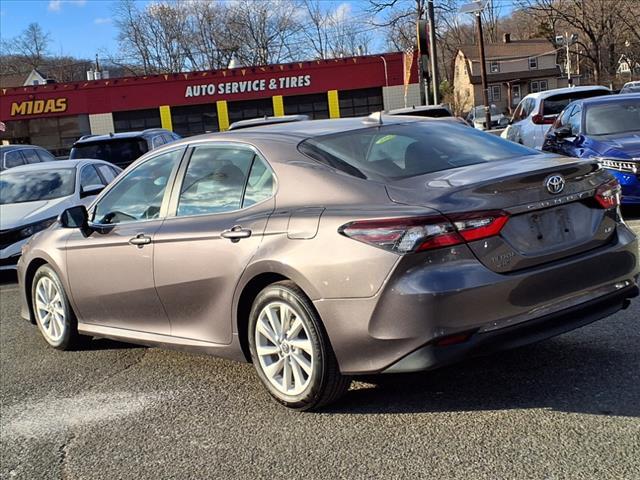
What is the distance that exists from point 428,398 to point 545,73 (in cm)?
7375

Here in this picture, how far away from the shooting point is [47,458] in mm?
3803

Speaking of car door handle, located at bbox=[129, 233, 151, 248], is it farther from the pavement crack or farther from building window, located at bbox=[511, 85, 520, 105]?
building window, located at bbox=[511, 85, 520, 105]

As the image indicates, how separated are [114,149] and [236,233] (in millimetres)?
11022

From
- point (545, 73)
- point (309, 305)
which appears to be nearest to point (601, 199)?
point (309, 305)

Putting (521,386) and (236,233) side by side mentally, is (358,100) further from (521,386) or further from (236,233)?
(521,386)

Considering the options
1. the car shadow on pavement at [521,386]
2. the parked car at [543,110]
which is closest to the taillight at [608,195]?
the car shadow on pavement at [521,386]

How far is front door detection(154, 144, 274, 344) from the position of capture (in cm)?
411

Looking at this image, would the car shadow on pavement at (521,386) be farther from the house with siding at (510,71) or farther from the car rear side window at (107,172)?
the house with siding at (510,71)

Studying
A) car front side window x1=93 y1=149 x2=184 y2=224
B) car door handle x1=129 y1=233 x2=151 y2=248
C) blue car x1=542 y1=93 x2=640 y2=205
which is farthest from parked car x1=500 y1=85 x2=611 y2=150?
car door handle x1=129 y1=233 x2=151 y2=248

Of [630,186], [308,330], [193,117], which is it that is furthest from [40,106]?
[308,330]

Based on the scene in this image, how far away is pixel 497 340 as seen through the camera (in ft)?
11.4

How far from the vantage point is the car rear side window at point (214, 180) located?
436 centimetres

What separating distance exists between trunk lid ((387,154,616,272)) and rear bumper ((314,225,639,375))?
8 centimetres

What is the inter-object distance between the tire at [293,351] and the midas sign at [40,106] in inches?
1524
